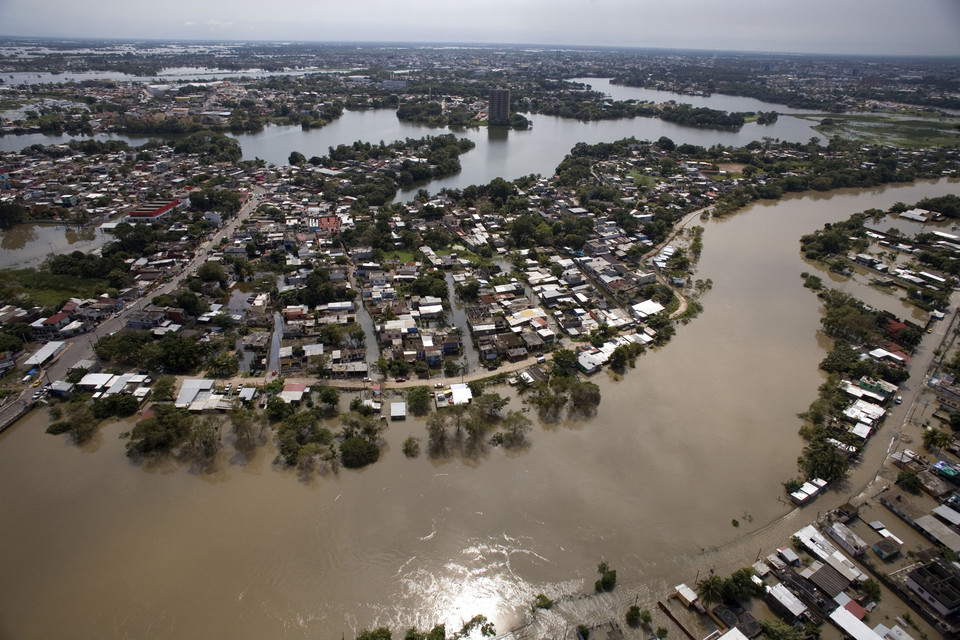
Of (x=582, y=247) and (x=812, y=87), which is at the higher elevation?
(x=812, y=87)

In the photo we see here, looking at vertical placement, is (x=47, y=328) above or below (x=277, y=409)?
above

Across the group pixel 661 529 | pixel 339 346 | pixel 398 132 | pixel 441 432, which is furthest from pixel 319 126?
pixel 661 529

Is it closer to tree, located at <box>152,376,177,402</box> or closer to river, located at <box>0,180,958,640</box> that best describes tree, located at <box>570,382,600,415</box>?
river, located at <box>0,180,958,640</box>

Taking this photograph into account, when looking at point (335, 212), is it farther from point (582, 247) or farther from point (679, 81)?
point (679, 81)

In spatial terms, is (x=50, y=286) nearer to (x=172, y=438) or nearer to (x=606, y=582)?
(x=172, y=438)

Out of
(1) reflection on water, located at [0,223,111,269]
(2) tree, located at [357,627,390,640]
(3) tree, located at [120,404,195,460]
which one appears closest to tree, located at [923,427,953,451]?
(2) tree, located at [357,627,390,640]

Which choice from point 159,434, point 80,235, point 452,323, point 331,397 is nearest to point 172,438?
point 159,434
